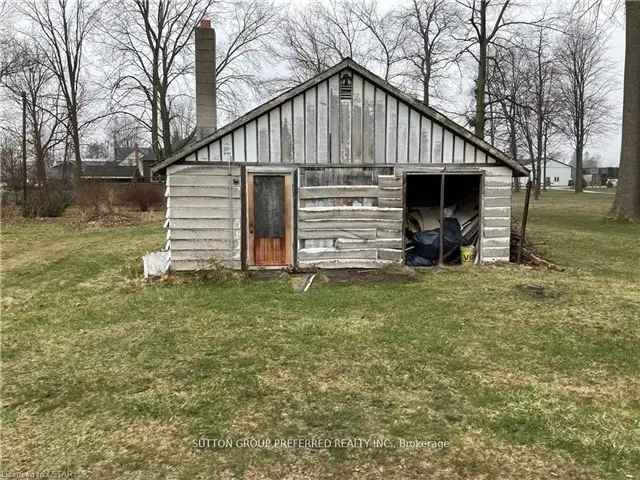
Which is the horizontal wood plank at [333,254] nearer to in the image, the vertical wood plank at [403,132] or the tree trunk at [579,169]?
the vertical wood plank at [403,132]

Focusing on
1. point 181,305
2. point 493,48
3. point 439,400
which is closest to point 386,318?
point 439,400

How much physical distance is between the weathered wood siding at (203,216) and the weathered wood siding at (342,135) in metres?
0.37

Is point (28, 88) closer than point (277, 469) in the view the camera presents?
No

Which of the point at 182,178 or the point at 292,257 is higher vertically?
the point at 182,178

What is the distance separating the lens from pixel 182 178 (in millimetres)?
9164

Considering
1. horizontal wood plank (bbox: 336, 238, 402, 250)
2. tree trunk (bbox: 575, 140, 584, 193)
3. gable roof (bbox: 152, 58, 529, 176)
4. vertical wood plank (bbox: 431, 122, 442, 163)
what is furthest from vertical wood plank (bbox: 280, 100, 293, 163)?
tree trunk (bbox: 575, 140, 584, 193)

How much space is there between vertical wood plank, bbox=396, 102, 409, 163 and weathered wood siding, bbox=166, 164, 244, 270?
3.18m

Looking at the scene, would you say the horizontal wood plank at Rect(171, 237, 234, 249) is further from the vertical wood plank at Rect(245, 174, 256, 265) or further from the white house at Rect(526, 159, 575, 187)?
the white house at Rect(526, 159, 575, 187)

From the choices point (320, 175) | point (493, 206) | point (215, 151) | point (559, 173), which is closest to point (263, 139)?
point (215, 151)

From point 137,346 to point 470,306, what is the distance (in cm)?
457

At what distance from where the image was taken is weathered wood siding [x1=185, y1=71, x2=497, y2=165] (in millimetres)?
9234

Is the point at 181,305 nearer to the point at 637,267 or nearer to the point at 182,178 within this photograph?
the point at 182,178

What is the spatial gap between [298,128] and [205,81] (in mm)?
2822

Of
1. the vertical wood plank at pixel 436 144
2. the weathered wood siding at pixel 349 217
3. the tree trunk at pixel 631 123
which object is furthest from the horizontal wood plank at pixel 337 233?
the tree trunk at pixel 631 123
